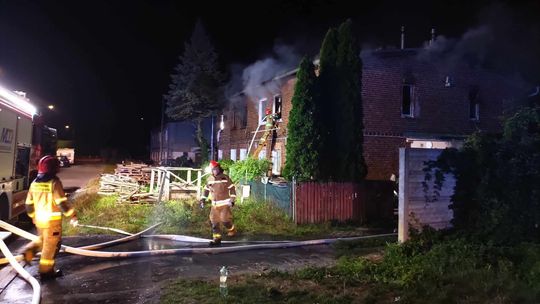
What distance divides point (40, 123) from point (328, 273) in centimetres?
1011

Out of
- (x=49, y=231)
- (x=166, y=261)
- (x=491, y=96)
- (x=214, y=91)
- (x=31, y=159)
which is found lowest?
(x=166, y=261)

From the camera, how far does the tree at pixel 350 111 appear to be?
1323 centimetres

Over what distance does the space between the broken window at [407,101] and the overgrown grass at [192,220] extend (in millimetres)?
7051

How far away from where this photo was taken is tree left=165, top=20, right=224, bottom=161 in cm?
3269

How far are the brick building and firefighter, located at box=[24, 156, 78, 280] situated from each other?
461 inches

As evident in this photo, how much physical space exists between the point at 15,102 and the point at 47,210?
432 cm

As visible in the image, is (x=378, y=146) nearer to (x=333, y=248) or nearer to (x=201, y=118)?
(x=333, y=248)

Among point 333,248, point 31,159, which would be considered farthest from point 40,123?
point 333,248

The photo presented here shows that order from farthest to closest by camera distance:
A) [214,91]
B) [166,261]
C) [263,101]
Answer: [214,91] → [263,101] → [166,261]

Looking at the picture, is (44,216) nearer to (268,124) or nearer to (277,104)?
(268,124)

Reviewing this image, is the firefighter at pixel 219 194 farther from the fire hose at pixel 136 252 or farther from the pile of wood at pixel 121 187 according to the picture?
the pile of wood at pixel 121 187

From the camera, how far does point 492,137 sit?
25.7ft

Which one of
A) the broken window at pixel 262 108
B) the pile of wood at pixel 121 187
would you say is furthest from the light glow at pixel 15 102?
the broken window at pixel 262 108

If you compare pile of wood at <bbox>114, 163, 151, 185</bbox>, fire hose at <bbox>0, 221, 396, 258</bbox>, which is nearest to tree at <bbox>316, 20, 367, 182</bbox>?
fire hose at <bbox>0, 221, 396, 258</bbox>
